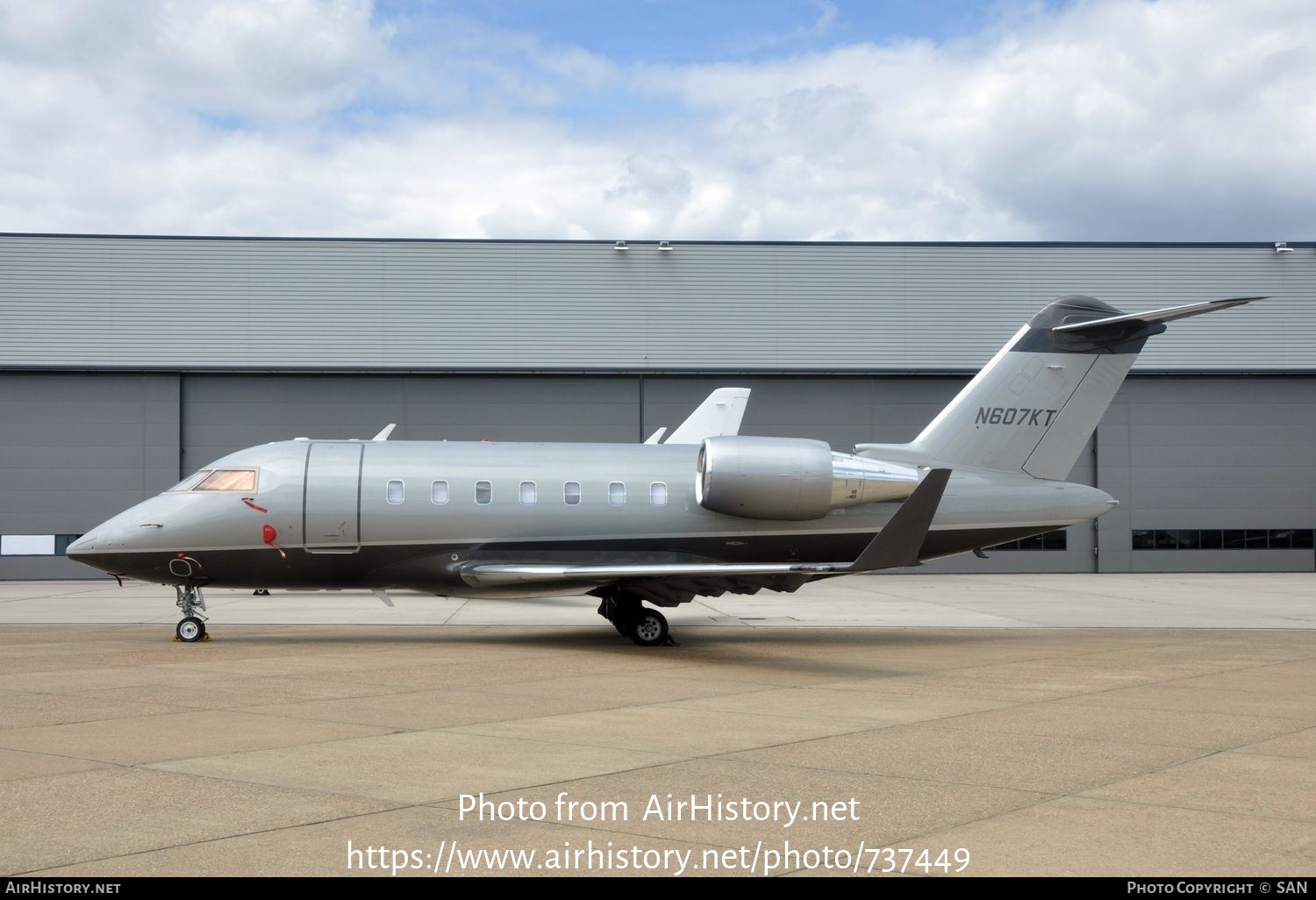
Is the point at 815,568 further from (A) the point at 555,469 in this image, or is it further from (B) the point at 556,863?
(B) the point at 556,863

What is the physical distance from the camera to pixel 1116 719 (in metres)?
11.1

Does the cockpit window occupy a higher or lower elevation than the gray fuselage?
higher

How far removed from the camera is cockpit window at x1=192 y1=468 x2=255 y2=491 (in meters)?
18.0

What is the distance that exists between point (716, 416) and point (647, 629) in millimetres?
11268

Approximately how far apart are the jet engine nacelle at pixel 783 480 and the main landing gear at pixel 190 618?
7857 millimetres

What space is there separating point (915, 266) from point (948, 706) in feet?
97.4

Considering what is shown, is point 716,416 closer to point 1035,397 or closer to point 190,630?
point 1035,397

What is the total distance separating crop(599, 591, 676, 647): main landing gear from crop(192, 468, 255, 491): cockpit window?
587 cm

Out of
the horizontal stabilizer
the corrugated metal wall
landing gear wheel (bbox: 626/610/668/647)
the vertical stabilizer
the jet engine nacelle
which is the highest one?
the corrugated metal wall

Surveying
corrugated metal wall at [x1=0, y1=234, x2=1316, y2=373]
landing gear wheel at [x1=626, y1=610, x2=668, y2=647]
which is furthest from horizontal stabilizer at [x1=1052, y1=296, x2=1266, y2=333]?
corrugated metal wall at [x1=0, y1=234, x2=1316, y2=373]

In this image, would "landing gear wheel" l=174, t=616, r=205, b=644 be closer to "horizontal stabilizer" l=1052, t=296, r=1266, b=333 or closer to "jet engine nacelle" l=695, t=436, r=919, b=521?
"jet engine nacelle" l=695, t=436, r=919, b=521

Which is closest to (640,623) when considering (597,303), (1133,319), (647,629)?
(647,629)
